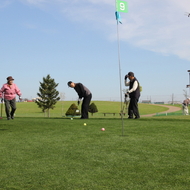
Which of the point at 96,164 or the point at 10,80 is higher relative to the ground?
the point at 10,80

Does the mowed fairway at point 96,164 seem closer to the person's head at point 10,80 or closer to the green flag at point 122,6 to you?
the green flag at point 122,6

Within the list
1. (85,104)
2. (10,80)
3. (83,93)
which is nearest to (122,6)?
(83,93)

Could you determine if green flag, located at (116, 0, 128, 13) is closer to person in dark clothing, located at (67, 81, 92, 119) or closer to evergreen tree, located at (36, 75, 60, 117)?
person in dark clothing, located at (67, 81, 92, 119)

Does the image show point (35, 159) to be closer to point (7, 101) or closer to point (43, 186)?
point (43, 186)

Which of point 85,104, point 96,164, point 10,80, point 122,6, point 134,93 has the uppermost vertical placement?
point 122,6

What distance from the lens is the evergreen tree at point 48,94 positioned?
221 feet

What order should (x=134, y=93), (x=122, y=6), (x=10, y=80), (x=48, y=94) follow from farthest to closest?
(x=48, y=94) → (x=10, y=80) → (x=134, y=93) → (x=122, y=6)

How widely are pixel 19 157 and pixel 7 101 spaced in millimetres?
9500

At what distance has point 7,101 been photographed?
44.7 ft

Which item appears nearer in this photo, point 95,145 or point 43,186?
point 43,186

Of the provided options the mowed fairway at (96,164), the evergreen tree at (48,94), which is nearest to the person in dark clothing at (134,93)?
the mowed fairway at (96,164)

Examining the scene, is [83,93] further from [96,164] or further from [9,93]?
[96,164]

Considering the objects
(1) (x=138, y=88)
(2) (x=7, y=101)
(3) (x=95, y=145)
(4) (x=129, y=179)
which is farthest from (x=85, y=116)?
(4) (x=129, y=179)

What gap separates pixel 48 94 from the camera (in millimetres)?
68375
